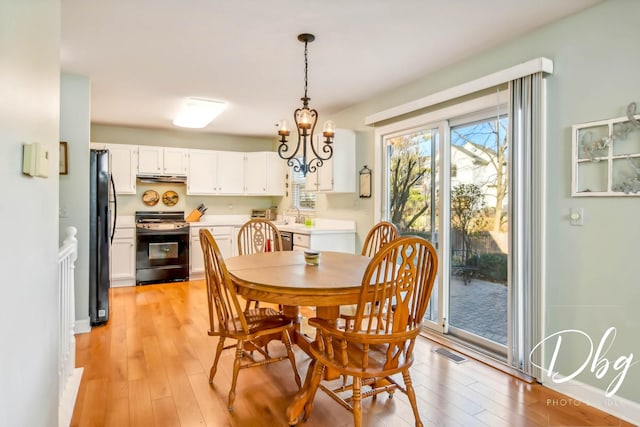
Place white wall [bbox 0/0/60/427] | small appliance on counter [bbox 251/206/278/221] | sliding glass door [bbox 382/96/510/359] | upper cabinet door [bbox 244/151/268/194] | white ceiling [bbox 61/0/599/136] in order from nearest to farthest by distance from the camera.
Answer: white wall [bbox 0/0/60/427] → white ceiling [bbox 61/0/599/136] → sliding glass door [bbox 382/96/510/359] → upper cabinet door [bbox 244/151/268/194] → small appliance on counter [bbox 251/206/278/221]

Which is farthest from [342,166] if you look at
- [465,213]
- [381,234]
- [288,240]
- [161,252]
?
[161,252]

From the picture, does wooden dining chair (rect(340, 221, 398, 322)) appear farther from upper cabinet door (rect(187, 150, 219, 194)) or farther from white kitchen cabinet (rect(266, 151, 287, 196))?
upper cabinet door (rect(187, 150, 219, 194))

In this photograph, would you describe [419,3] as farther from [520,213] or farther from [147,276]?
[147,276]

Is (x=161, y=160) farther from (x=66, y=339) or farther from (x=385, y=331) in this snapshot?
(x=385, y=331)

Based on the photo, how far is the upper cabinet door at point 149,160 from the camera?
18.9 feet

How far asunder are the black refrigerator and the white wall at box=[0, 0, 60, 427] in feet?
7.48

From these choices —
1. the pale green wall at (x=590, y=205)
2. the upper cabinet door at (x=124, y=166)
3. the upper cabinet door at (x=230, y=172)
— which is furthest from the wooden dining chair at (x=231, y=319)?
the upper cabinet door at (x=230, y=172)

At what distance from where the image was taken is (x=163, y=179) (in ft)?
19.5

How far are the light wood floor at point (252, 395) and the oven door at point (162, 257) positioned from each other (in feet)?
7.35

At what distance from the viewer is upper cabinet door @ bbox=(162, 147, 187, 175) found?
595cm

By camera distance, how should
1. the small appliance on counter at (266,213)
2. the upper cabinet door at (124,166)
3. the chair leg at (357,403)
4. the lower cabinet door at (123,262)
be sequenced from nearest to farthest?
the chair leg at (357,403) < the lower cabinet door at (123,262) < the upper cabinet door at (124,166) < the small appliance on counter at (266,213)

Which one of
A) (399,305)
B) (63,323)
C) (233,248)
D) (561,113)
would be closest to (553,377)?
(399,305)

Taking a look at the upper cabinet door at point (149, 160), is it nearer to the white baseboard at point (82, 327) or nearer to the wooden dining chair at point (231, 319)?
the white baseboard at point (82, 327)

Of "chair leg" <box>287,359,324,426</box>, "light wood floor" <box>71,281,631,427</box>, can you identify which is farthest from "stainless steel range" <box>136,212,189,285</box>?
"chair leg" <box>287,359,324,426</box>
